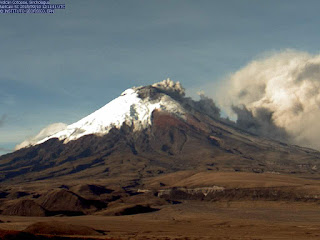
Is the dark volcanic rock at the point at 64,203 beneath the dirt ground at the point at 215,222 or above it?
above

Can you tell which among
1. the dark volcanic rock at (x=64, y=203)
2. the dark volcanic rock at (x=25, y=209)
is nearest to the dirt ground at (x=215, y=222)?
the dark volcanic rock at (x=25, y=209)

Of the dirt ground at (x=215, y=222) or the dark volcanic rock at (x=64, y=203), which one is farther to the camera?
the dark volcanic rock at (x=64, y=203)

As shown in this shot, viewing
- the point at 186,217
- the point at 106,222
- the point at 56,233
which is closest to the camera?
the point at 56,233

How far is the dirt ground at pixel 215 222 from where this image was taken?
108m

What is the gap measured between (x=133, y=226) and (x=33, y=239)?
43374mm

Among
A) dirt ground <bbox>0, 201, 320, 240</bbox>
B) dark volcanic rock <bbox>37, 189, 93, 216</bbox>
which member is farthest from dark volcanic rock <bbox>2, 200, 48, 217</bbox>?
dirt ground <bbox>0, 201, 320, 240</bbox>

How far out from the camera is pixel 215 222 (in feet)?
440

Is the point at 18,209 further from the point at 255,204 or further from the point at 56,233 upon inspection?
the point at 255,204

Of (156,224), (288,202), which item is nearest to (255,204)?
(288,202)

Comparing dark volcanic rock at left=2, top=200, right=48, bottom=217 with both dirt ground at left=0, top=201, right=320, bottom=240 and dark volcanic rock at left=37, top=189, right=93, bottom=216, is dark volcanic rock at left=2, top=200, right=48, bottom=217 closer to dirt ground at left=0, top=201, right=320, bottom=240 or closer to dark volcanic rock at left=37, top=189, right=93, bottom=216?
dark volcanic rock at left=37, top=189, right=93, bottom=216

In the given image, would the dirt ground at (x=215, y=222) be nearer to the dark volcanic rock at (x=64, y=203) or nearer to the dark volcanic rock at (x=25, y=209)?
the dark volcanic rock at (x=25, y=209)

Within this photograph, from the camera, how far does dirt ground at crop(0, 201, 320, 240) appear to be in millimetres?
108000

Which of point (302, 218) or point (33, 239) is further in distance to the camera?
point (302, 218)

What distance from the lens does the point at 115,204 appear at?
18675cm
